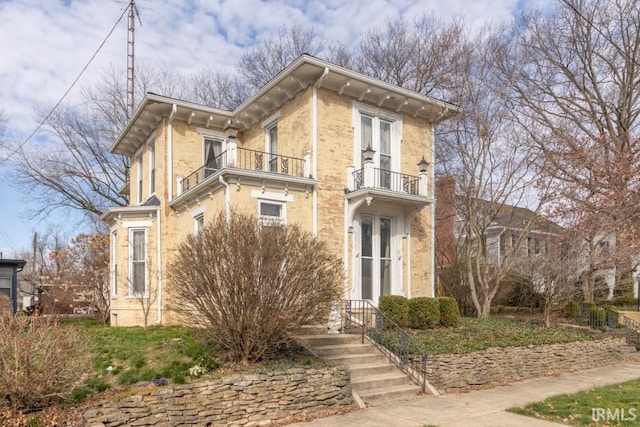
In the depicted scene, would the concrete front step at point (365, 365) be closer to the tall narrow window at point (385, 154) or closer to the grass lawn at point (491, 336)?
the grass lawn at point (491, 336)

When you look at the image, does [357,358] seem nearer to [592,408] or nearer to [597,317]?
[592,408]

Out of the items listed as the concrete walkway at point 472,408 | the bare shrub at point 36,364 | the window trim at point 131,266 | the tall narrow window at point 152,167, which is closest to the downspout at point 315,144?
the concrete walkway at point 472,408

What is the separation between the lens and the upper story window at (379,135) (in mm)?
13234

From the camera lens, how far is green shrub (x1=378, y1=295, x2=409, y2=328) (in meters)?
11.7

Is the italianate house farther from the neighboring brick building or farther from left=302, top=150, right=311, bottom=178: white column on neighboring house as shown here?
the neighboring brick building

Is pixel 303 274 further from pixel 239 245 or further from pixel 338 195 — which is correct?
pixel 338 195

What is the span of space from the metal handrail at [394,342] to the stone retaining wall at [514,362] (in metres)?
0.22

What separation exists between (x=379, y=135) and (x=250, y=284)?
7444mm

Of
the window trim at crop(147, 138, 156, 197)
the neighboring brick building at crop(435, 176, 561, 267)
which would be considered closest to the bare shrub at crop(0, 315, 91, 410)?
the window trim at crop(147, 138, 156, 197)

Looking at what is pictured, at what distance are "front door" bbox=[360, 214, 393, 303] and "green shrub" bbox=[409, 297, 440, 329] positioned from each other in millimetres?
1319

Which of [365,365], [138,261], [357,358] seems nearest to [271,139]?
[138,261]

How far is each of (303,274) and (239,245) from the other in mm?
1179

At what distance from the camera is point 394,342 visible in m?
10.2

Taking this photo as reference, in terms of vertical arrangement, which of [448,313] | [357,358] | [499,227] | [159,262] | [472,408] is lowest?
[472,408]
